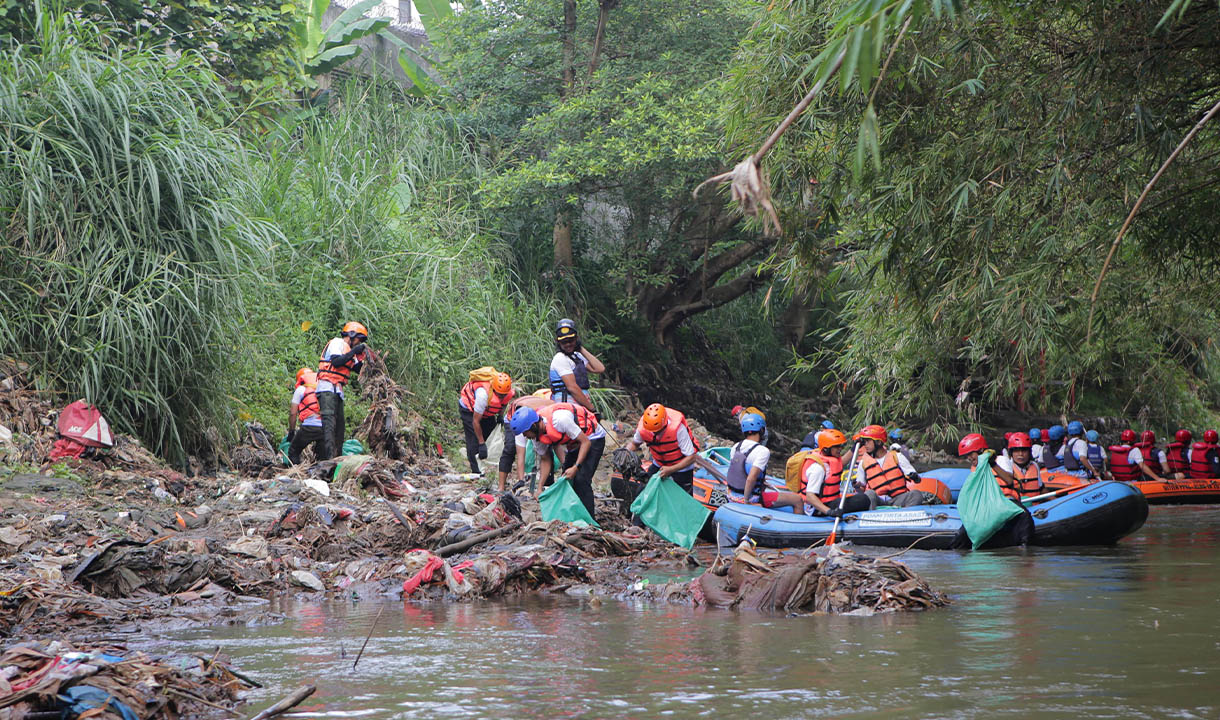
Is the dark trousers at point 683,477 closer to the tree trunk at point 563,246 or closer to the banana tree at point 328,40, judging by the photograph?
the tree trunk at point 563,246

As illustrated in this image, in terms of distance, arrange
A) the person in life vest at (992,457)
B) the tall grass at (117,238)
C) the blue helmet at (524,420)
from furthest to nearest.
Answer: the person in life vest at (992,457) < the tall grass at (117,238) < the blue helmet at (524,420)

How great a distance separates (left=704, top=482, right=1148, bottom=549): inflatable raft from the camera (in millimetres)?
10461

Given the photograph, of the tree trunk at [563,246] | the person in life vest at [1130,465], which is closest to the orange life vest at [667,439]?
the person in life vest at [1130,465]

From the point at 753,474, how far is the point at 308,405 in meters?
5.12

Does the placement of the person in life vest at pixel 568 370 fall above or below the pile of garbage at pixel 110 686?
above

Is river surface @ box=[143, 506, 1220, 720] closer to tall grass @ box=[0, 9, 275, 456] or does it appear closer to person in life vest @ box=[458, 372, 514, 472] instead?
tall grass @ box=[0, 9, 275, 456]

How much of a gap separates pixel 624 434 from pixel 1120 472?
7509mm

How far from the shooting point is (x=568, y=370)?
1231 cm

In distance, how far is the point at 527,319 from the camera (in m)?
19.5

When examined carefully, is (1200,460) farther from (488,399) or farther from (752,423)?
(488,399)

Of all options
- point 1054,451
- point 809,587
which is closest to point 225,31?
point 1054,451

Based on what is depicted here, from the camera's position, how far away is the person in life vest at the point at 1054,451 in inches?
644

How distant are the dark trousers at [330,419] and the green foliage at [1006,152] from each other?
5.63 metres

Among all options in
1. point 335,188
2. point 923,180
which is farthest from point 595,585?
point 335,188
